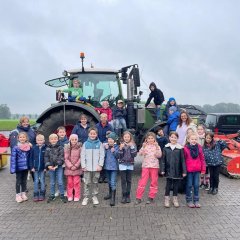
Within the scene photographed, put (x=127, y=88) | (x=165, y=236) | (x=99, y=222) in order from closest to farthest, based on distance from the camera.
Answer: (x=165, y=236) → (x=99, y=222) → (x=127, y=88)

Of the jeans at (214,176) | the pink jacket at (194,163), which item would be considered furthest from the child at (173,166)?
the jeans at (214,176)

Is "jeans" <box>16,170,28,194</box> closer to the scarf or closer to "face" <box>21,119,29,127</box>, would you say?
"face" <box>21,119,29,127</box>

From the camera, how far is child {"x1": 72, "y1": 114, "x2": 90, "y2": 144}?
A: 675 cm

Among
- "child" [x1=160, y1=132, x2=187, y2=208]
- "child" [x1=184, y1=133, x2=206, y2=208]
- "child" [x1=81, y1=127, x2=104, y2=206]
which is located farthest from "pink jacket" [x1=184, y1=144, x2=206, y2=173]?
"child" [x1=81, y1=127, x2=104, y2=206]

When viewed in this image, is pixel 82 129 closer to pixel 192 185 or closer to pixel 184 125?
pixel 184 125

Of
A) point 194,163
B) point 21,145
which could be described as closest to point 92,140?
point 21,145

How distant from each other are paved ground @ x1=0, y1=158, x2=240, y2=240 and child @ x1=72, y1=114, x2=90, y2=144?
1350 millimetres

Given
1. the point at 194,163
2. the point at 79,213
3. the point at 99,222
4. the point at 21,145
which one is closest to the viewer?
the point at 99,222

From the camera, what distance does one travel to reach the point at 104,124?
6.93 m

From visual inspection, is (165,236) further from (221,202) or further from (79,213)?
(221,202)

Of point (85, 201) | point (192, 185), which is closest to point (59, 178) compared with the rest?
point (85, 201)

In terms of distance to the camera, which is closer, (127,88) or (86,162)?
(86,162)

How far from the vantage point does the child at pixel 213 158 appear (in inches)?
258

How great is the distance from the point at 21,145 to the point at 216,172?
3899 mm
